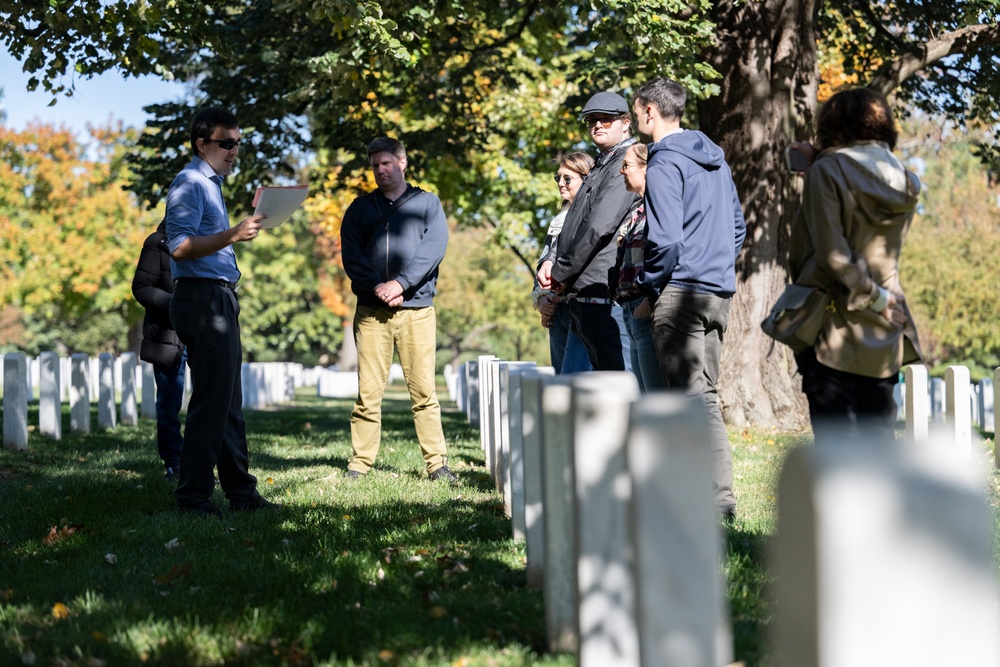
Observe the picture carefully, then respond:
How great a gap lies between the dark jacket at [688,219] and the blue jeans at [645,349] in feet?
0.79

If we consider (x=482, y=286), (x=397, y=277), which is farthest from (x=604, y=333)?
(x=482, y=286)

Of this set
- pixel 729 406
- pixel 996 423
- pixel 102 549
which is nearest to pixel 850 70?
pixel 729 406

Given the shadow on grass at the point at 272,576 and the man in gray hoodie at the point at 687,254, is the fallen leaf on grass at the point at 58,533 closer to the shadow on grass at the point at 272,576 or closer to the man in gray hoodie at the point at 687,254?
the shadow on grass at the point at 272,576

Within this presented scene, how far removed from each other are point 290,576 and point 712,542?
2.77m

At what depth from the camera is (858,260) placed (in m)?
4.06

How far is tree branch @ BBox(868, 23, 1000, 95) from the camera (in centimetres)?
1311

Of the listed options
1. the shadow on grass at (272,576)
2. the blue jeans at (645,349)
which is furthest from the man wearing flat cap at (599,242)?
the shadow on grass at (272,576)

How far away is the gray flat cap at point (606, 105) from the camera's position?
6.50 metres

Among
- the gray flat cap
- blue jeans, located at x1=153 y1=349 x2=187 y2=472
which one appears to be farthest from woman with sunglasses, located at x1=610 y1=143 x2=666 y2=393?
blue jeans, located at x1=153 y1=349 x2=187 y2=472

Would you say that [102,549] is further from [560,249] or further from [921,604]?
[921,604]

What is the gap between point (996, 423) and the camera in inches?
393

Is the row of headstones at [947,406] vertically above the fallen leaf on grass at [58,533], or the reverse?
the row of headstones at [947,406]

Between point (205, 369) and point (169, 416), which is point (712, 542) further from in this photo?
point (169, 416)

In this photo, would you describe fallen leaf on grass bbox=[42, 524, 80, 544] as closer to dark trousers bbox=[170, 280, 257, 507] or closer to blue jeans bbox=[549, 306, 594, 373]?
dark trousers bbox=[170, 280, 257, 507]
